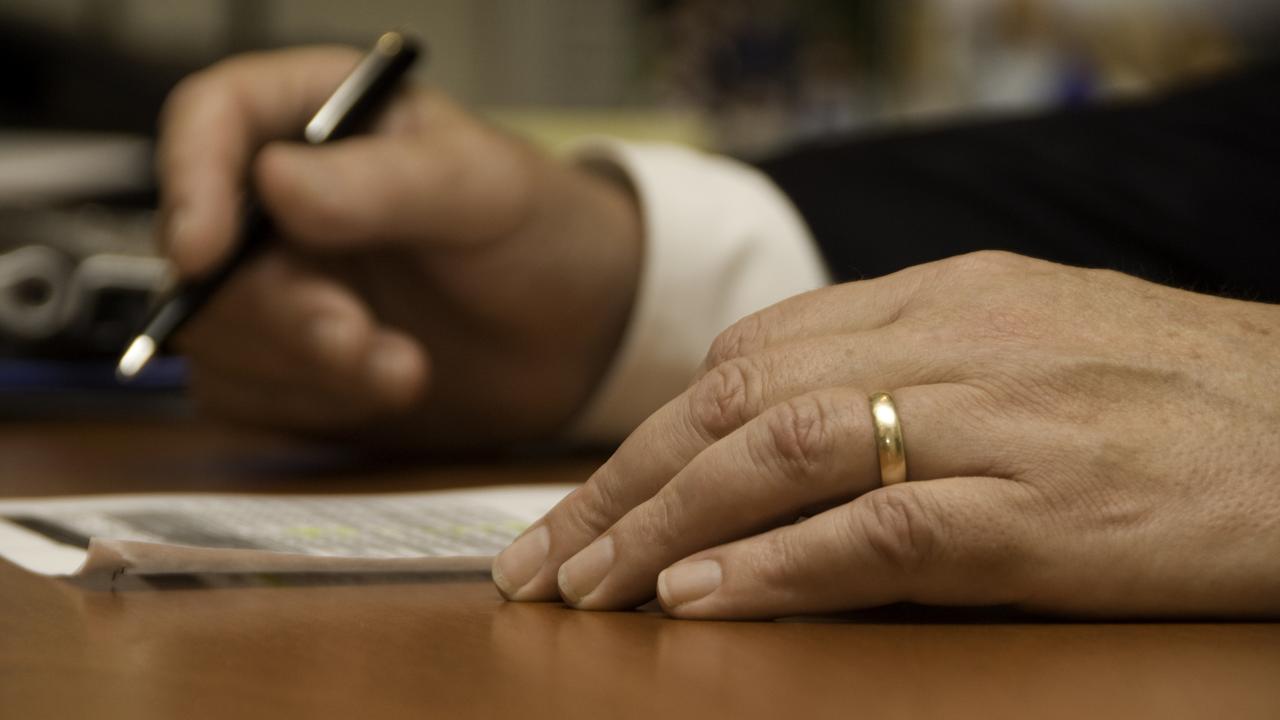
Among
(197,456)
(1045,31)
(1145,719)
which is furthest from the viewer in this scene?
(1045,31)

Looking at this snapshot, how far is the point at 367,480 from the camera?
0.67 metres

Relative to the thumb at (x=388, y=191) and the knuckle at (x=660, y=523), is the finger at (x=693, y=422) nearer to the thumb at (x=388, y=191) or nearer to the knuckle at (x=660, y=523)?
the knuckle at (x=660, y=523)

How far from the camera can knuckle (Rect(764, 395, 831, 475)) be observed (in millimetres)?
324

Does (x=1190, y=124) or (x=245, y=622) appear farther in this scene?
(x=1190, y=124)

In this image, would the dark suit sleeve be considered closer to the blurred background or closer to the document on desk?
the document on desk

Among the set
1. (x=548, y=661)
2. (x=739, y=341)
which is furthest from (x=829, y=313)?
(x=548, y=661)

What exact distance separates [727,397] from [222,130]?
0.48 metres

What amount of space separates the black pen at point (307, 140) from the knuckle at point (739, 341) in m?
0.38

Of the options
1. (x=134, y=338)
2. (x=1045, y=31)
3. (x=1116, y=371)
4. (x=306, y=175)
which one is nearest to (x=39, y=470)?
(x=134, y=338)

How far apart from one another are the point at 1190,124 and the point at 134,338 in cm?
65

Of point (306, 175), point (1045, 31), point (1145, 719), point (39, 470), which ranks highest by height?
point (1045, 31)

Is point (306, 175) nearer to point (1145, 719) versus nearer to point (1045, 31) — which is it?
point (1145, 719)

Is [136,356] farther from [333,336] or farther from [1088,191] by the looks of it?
[1088,191]

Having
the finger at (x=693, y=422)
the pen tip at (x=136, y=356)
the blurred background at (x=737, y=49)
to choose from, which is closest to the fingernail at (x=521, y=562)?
the finger at (x=693, y=422)
